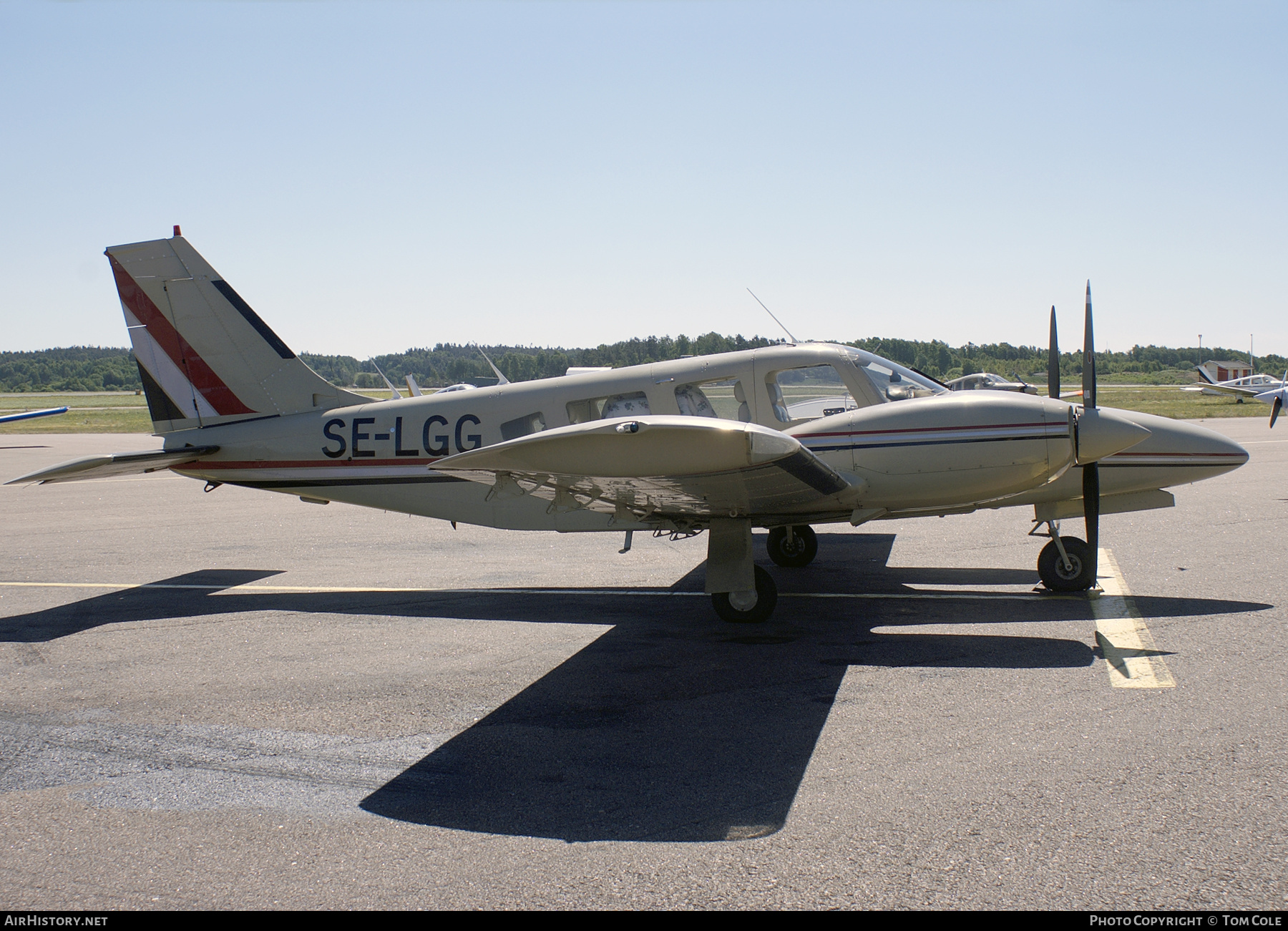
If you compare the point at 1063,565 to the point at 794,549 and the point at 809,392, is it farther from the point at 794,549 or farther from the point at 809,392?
the point at 809,392

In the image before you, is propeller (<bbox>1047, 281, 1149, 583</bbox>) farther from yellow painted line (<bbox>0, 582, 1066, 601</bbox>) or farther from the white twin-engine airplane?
yellow painted line (<bbox>0, 582, 1066, 601</bbox>)

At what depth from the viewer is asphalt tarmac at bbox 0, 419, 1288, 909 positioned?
3.64 m

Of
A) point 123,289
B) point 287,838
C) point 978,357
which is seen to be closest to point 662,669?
point 287,838

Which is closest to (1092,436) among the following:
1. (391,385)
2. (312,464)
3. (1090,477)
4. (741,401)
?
(1090,477)

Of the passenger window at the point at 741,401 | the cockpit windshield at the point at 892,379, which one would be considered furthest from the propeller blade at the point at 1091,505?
the passenger window at the point at 741,401

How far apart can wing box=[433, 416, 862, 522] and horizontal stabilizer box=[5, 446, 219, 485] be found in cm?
479

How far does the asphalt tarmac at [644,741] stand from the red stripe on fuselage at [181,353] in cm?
211

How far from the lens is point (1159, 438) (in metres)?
8.65

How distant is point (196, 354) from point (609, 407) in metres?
5.10

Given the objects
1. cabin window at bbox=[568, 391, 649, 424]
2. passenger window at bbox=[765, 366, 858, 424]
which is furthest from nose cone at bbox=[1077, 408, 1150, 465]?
cabin window at bbox=[568, 391, 649, 424]

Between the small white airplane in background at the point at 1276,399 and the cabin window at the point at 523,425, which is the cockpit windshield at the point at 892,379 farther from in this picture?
the small white airplane in background at the point at 1276,399

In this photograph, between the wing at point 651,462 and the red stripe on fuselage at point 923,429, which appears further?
the red stripe on fuselage at point 923,429

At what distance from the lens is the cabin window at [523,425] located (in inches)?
359

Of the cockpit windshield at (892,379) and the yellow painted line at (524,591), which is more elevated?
the cockpit windshield at (892,379)
